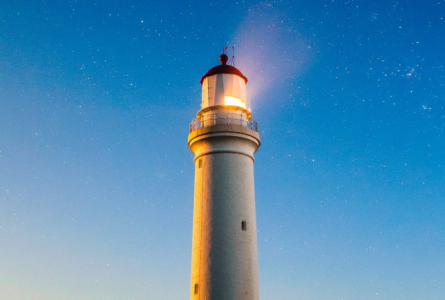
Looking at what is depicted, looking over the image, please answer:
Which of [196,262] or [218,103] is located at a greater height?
[218,103]

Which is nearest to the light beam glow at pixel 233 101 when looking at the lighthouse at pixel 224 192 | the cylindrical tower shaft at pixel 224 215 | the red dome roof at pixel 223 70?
the lighthouse at pixel 224 192

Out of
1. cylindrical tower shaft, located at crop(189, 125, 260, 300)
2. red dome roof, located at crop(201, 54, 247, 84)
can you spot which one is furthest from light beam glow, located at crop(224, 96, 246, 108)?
cylindrical tower shaft, located at crop(189, 125, 260, 300)

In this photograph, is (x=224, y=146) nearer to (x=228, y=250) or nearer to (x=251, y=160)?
(x=251, y=160)

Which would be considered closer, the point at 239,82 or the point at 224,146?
the point at 224,146

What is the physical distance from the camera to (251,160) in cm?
2159

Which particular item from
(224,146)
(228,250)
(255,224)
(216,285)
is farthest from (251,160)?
(216,285)

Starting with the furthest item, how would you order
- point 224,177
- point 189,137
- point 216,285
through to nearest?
1. point 189,137
2. point 224,177
3. point 216,285

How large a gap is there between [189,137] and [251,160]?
3.23 m

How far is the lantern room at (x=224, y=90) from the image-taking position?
21.9 meters

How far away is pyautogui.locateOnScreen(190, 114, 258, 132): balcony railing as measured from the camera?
70.2 ft

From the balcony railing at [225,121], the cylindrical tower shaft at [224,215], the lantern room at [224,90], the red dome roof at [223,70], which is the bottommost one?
the cylindrical tower shaft at [224,215]

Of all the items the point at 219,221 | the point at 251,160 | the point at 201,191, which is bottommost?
the point at 219,221

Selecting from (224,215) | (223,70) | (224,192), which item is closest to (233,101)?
(223,70)

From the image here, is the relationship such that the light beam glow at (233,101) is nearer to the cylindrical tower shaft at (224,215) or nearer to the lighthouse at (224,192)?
the lighthouse at (224,192)
